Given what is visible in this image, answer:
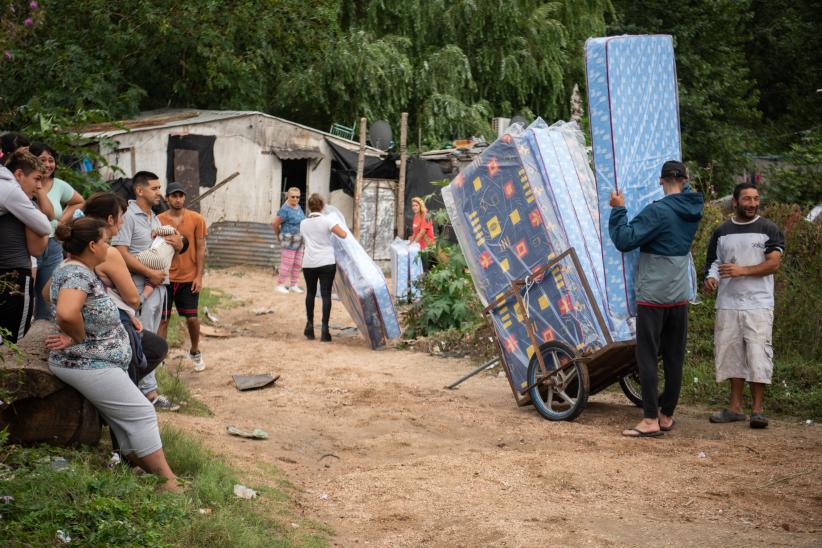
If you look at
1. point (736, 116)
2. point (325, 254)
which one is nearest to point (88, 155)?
point (325, 254)

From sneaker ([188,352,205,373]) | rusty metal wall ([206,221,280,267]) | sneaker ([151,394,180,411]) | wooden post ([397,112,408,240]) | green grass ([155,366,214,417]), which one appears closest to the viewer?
sneaker ([151,394,180,411])

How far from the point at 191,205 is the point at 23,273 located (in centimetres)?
1441

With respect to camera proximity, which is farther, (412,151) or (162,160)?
(412,151)

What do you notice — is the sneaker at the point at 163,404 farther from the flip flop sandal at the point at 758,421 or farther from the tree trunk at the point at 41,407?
the flip flop sandal at the point at 758,421

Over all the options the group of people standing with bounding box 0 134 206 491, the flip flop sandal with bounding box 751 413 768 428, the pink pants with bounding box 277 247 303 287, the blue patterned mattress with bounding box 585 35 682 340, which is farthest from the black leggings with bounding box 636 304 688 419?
the pink pants with bounding box 277 247 303 287

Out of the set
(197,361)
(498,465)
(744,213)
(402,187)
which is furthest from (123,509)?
(402,187)

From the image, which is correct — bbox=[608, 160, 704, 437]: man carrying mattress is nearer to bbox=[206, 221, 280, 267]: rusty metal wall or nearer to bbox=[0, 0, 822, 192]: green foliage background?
bbox=[206, 221, 280, 267]: rusty metal wall

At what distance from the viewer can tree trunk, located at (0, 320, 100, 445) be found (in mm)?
4590

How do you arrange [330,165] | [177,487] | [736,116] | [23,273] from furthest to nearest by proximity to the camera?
1. [736,116]
2. [330,165]
3. [23,273]
4. [177,487]

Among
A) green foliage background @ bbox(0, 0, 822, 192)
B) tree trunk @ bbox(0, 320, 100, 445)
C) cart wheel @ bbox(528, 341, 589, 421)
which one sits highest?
green foliage background @ bbox(0, 0, 822, 192)

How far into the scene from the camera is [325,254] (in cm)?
1113

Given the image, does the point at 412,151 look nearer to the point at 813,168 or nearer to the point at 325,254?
the point at 813,168

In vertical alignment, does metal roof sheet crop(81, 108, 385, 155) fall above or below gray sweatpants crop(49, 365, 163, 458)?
above

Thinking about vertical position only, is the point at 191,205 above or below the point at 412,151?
below
